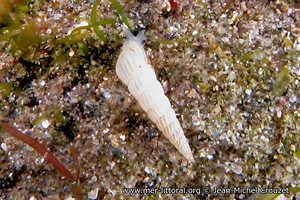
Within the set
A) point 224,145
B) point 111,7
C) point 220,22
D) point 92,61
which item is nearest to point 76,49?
point 92,61

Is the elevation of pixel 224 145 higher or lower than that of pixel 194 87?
lower

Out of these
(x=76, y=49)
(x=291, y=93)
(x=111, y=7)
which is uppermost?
(x=111, y=7)

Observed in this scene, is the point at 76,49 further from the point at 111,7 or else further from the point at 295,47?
the point at 295,47

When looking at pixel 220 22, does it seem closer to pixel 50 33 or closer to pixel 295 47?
pixel 295 47

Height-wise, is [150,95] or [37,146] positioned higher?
[150,95]

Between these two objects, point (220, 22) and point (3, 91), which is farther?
point (220, 22)

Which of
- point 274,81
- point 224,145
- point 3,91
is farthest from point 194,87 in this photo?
point 3,91
